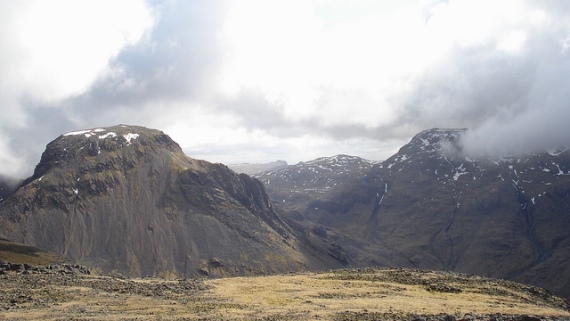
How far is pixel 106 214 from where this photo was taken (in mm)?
173875

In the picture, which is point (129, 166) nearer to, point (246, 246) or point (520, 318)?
point (246, 246)

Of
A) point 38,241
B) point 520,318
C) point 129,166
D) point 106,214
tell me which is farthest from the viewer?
point 129,166

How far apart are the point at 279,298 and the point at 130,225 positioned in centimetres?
14164

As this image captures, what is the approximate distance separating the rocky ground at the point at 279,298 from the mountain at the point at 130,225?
106481 mm

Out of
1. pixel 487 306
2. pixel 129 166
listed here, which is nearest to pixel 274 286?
pixel 487 306

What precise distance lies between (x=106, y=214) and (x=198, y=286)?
455 feet

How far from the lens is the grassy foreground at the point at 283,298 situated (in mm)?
35875

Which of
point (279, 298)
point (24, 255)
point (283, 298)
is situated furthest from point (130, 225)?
point (283, 298)

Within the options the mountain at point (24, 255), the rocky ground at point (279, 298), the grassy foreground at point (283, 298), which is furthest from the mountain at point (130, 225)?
the grassy foreground at point (283, 298)

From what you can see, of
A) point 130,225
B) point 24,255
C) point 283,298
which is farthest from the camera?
point 130,225

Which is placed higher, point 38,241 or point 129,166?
point 129,166

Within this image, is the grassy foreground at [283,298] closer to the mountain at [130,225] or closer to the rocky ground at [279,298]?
the rocky ground at [279,298]

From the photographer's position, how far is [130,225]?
172 metres

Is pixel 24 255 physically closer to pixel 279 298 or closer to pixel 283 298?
pixel 279 298
